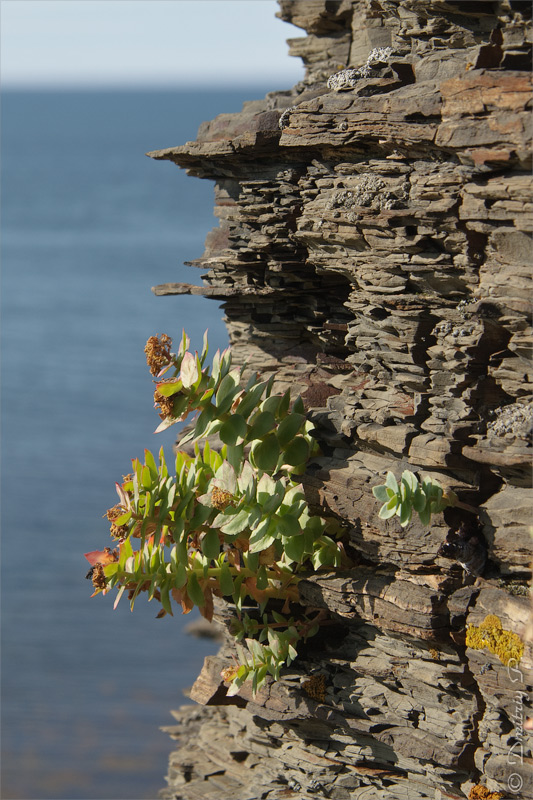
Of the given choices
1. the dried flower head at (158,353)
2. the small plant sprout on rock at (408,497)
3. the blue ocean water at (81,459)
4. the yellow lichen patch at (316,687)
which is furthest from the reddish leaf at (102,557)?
the blue ocean water at (81,459)

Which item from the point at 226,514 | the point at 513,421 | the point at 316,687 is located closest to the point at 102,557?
the point at 226,514

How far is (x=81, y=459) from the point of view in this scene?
90.9 ft

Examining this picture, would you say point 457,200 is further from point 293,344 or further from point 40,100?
point 40,100

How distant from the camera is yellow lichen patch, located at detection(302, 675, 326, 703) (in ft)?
21.8

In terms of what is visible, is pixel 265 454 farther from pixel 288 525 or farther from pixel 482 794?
pixel 482 794

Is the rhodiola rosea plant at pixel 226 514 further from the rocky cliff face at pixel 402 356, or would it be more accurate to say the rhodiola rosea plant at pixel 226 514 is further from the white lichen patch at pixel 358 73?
the white lichen patch at pixel 358 73

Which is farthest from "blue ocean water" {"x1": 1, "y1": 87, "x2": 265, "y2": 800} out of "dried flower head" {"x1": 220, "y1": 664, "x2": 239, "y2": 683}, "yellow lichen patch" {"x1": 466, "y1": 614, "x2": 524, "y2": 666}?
"yellow lichen patch" {"x1": 466, "y1": 614, "x2": 524, "y2": 666}

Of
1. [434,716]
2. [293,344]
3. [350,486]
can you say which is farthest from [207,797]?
[293,344]

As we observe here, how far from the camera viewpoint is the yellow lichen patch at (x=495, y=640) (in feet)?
17.8

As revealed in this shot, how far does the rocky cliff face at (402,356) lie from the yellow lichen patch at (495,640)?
1 cm

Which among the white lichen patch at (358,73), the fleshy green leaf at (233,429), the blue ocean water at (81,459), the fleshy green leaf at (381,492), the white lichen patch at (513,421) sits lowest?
the blue ocean water at (81,459)

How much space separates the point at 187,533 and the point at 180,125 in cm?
10183

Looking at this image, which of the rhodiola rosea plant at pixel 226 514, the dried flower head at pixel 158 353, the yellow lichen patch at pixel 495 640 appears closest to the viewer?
the yellow lichen patch at pixel 495 640

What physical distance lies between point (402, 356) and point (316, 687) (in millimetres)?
2540
